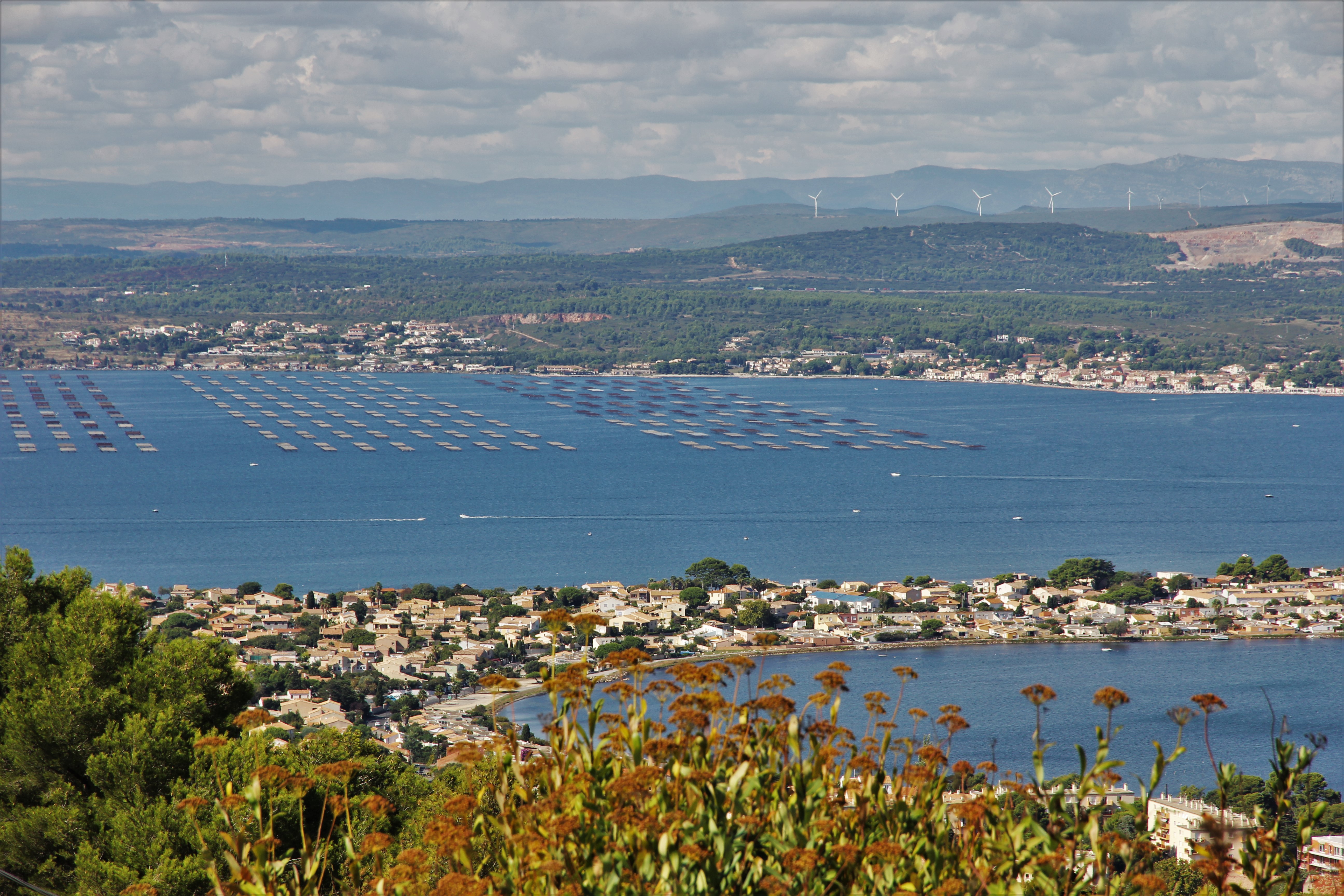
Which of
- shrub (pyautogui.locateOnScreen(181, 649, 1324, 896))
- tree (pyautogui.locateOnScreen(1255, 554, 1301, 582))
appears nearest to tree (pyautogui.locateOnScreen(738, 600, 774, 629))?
tree (pyautogui.locateOnScreen(1255, 554, 1301, 582))

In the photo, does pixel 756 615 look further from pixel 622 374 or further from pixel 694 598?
pixel 622 374

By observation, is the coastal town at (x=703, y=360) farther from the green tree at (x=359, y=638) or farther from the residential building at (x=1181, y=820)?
the residential building at (x=1181, y=820)

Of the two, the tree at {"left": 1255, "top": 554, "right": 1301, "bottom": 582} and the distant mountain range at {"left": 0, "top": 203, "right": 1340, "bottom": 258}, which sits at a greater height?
the distant mountain range at {"left": 0, "top": 203, "right": 1340, "bottom": 258}

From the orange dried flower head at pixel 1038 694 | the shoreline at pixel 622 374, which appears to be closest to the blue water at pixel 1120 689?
the orange dried flower head at pixel 1038 694

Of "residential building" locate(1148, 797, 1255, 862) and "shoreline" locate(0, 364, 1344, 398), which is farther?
"shoreline" locate(0, 364, 1344, 398)

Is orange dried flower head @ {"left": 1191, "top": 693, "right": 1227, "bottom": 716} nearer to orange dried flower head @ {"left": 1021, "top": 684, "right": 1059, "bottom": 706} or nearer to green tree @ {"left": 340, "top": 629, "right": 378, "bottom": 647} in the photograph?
orange dried flower head @ {"left": 1021, "top": 684, "right": 1059, "bottom": 706}

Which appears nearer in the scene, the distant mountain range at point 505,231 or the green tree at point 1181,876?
the green tree at point 1181,876

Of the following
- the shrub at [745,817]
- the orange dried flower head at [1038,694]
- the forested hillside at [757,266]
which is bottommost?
the shrub at [745,817]
